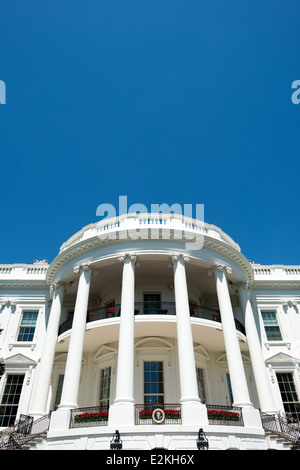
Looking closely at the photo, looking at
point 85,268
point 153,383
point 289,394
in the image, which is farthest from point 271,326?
point 85,268

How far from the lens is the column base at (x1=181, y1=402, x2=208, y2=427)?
12.0m

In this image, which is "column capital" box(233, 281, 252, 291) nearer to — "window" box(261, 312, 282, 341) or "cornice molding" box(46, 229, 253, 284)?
"cornice molding" box(46, 229, 253, 284)

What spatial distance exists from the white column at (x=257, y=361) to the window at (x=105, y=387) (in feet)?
26.7

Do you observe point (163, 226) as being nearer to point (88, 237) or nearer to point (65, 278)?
point (88, 237)

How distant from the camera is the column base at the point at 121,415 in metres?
11.9

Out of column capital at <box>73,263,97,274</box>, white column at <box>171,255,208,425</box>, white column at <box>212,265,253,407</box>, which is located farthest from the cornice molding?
white column at <box>171,255,208,425</box>

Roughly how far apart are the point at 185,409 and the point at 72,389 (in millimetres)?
5106

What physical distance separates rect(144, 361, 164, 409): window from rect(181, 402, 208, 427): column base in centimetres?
400

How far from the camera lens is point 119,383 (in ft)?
42.9

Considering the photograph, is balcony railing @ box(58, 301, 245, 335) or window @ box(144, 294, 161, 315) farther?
window @ box(144, 294, 161, 315)

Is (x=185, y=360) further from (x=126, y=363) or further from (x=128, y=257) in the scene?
(x=128, y=257)

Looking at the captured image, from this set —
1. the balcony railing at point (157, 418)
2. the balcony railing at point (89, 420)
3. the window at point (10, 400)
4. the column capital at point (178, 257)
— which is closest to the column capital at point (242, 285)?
the column capital at point (178, 257)

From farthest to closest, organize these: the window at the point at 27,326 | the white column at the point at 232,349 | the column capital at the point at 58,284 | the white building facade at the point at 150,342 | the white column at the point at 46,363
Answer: the window at the point at 27,326
the column capital at the point at 58,284
the white column at the point at 46,363
the white column at the point at 232,349
the white building facade at the point at 150,342

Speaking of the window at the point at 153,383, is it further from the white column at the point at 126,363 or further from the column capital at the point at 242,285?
the column capital at the point at 242,285
